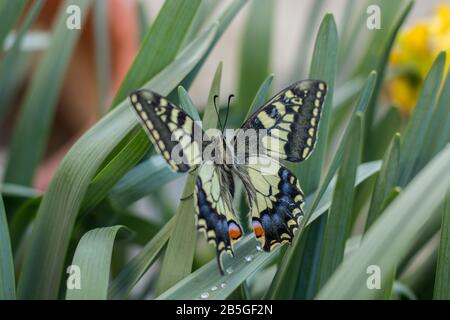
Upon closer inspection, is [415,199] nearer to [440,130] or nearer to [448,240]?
[448,240]

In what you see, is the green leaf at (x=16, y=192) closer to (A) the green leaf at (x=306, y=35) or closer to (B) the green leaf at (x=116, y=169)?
(B) the green leaf at (x=116, y=169)

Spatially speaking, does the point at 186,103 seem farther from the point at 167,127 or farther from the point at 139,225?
the point at 139,225

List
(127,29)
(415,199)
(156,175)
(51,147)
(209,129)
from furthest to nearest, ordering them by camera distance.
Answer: (51,147)
(127,29)
(156,175)
(209,129)
(415,199)

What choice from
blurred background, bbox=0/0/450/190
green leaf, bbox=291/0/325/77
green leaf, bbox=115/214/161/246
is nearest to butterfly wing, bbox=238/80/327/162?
green leaf, bbox=115/214/161/246

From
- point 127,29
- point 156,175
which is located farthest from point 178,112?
point 127,29

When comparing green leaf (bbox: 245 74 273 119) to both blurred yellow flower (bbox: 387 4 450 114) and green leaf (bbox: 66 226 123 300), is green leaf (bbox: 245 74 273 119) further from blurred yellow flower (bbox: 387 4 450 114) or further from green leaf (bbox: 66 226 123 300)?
blurred yellow flower (bbox: 387 4 450 114)
